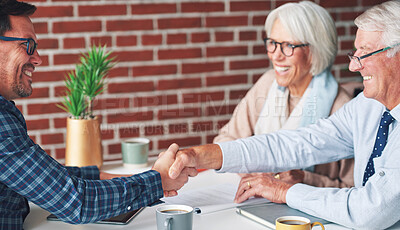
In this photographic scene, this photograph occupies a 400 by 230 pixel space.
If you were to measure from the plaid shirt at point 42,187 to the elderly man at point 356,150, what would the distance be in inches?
11.1

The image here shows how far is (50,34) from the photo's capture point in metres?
2.73

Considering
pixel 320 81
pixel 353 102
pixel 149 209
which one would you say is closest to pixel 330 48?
pixel 320 81

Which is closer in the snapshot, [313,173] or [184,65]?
[313,173]

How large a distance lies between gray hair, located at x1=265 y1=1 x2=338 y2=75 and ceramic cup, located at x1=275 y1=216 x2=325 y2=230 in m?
1.13

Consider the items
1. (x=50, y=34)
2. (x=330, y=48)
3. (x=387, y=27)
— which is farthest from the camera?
(x=50, y=34)

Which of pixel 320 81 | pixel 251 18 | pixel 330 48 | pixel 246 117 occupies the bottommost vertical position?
pixel 246 117

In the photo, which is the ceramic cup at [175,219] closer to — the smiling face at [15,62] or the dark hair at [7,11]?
the smiling face at [15,62]

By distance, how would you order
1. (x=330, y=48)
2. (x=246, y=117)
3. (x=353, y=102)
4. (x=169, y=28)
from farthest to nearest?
(x=169, y=28) → (x=246, y=117) → (x=330, y=48) → (x=353, y=102)

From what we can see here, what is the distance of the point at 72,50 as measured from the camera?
9.12 feet

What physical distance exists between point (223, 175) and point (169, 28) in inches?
49.5

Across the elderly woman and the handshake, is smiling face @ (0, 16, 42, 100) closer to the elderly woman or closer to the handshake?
the handshake

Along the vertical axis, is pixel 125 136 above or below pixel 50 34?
below

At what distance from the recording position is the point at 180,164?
1.65m

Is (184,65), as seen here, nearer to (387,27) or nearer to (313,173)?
(313,173)
